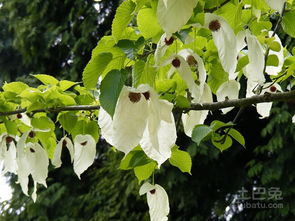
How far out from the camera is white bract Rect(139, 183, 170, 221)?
0.83 m

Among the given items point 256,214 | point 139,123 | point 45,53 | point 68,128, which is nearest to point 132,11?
point 139,123

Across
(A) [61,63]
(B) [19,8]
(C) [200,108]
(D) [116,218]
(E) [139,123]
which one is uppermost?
(E) [139,123]

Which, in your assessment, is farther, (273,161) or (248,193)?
(248,193)

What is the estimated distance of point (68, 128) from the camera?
968mm

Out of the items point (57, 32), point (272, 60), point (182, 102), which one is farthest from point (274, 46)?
point (57, 32)

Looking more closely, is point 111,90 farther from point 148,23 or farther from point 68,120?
point 68,120

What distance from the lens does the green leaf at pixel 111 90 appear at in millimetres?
562

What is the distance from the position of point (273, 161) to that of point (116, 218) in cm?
110

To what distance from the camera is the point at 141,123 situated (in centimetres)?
54

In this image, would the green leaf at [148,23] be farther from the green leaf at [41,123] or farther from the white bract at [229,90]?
the green leaf at [41,123]

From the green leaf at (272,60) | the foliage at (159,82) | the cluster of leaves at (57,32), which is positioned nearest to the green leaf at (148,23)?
the foliage at (159,82)

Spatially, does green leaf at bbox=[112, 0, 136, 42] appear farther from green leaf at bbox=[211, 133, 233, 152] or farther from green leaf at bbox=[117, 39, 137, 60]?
green leaf at bbox=[211, 133, 233, 152]

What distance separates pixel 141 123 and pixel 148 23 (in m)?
0.17

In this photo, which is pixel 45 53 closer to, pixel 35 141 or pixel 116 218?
pixel 116 218
